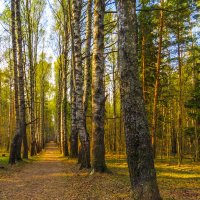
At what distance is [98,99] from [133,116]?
223 inches

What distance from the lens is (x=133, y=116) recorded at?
5039 millimetres

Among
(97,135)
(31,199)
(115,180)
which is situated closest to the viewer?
(31,199)

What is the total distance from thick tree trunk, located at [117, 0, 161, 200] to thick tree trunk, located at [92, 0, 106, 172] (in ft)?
17.7

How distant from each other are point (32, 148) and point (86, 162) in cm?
1260

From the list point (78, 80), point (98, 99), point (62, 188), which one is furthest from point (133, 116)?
point (78, 80)

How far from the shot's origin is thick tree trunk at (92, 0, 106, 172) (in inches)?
413

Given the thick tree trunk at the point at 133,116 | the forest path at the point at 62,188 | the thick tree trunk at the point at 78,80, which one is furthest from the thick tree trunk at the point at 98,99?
the thick tree trunk at the point at 133,116

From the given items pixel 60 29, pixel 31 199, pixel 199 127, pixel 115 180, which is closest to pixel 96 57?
pixel 115 180

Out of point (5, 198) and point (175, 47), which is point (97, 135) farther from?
point (175, 47)

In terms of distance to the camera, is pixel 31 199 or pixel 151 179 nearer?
pixel 151 179

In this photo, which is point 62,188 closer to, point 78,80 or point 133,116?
point 133,116

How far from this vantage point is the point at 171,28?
18469 mm

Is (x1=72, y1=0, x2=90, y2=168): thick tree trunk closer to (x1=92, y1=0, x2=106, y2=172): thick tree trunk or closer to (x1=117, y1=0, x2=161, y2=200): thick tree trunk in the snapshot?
(x1=92, y1=0, x2=106, y2=172): thick tree trunk

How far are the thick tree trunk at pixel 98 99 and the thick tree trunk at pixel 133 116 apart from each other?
17.7 ft
